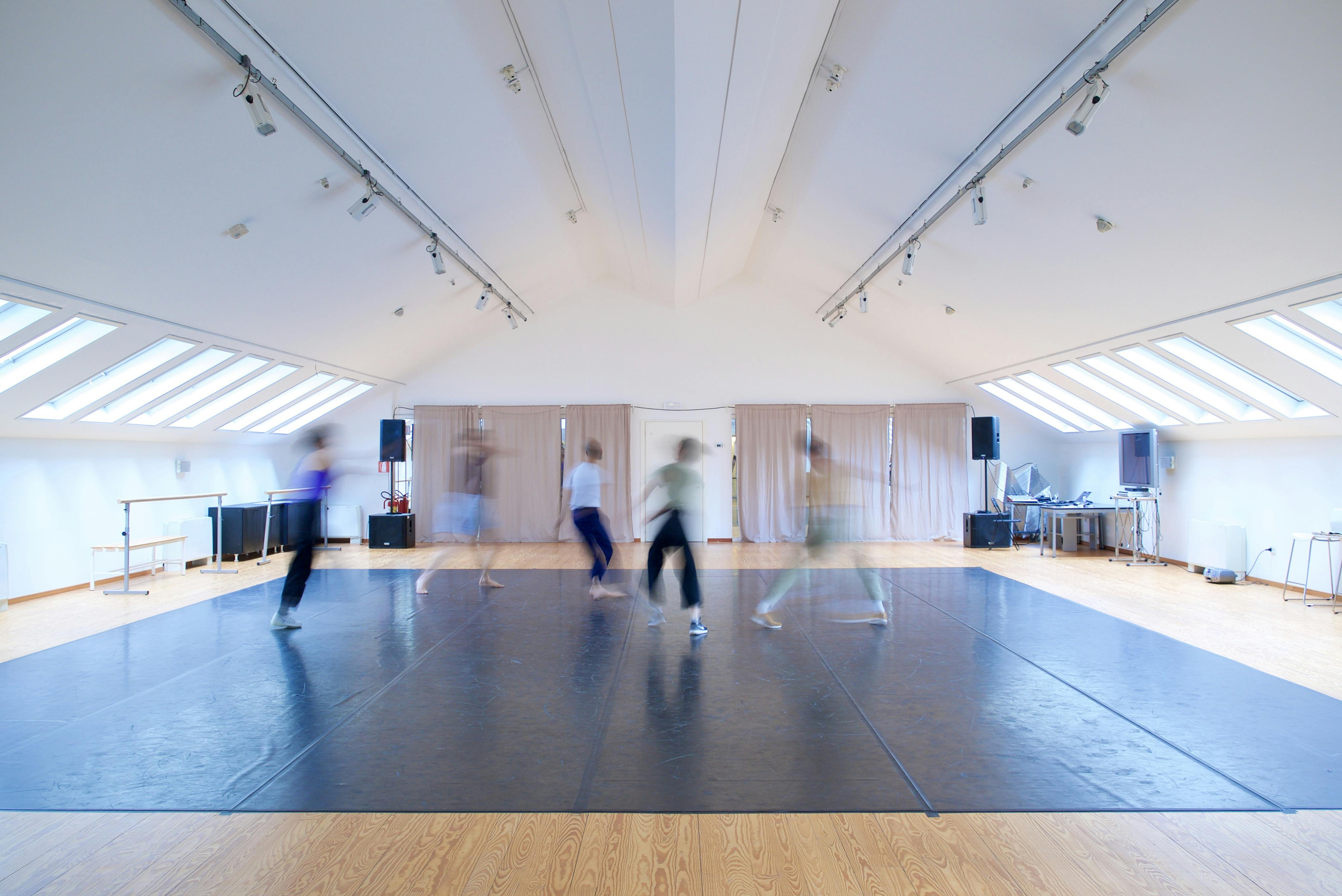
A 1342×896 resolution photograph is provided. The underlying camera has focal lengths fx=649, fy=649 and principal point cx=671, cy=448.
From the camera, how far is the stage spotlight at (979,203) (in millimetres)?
5199

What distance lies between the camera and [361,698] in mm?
3598

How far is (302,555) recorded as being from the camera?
17.0ft

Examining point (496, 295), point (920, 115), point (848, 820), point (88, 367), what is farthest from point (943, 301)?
point (88, 367)

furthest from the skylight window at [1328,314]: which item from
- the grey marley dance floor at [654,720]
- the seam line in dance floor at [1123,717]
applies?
the seam line in dance floor at [1123,717]

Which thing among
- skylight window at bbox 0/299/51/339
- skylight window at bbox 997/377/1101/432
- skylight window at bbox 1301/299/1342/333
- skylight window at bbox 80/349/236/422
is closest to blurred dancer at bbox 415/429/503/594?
skylight window at bbox 80/349/236/422

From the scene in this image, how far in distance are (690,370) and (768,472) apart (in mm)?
2176

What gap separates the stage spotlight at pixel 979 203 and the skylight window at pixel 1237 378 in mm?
2580

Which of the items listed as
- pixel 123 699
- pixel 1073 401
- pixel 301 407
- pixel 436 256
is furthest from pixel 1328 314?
pixel 301 407

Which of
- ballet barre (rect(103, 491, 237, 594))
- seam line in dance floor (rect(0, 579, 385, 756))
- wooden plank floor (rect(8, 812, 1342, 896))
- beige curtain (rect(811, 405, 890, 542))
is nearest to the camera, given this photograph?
wooden plank floor (rect(8, 812, 1342, 896))

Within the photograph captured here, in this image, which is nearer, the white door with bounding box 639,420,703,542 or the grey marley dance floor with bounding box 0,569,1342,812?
the grey marley dance floor with bounding box 0,569,1342,812

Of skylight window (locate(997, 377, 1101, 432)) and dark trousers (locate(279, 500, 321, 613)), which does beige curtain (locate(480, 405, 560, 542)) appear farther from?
skylight window (locate(997, 377, 1101, 432))

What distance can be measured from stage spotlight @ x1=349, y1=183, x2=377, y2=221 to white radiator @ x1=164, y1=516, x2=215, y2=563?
5394mm

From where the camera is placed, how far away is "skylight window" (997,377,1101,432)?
9.45 meters

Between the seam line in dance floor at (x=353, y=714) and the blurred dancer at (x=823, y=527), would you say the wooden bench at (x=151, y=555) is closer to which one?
the seam line in dance floor at (x=353, y=714)
